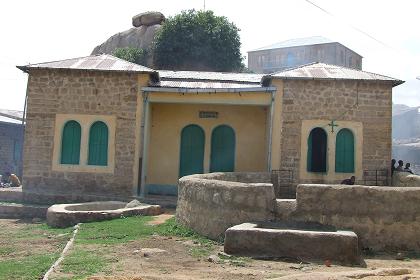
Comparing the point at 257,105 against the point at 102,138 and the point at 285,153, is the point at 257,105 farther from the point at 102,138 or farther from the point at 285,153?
the point at 102,138

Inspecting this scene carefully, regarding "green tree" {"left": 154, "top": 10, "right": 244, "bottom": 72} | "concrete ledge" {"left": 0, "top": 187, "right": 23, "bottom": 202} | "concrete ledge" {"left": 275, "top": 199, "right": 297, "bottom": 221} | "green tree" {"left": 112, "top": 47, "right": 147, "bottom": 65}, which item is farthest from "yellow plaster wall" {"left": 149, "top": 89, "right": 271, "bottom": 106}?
"green tree" {"left": 112, "top": 47, "right": 147, "bottom": 65}

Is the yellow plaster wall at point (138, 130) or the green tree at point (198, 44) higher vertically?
the green tree at point (198, 44)

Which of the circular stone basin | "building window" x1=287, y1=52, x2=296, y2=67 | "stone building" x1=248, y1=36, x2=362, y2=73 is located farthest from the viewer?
"building window" x1=287, y1=52, x2=296, y2=67

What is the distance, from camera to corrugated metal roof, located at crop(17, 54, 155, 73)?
47.3 feet

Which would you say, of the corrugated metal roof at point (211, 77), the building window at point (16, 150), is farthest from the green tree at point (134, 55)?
the corrugated metal roof at point (211, 77)

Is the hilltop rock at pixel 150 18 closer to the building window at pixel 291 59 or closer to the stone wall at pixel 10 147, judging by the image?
the stone wall at pixel 10 147

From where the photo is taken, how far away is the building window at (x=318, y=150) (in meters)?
14.5

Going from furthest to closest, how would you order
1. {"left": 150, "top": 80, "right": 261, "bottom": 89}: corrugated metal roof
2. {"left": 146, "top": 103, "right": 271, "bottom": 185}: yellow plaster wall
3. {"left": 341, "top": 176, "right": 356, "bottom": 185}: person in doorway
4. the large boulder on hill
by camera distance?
the large boulder on hill < {"left": 146, "top": 103, "right": 271, "bottom": 185}: yellow plaster wall < {"left": 150, "top": 80, "right": 261, "bottom": 89}: corrugated metal roof < {"left": 341, "top": 176, "right": 356, "bottom": 185}: person in doorway

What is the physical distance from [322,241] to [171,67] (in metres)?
24.1

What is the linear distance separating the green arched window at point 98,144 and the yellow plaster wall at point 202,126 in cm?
191

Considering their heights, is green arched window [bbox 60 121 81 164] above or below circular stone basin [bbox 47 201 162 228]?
above

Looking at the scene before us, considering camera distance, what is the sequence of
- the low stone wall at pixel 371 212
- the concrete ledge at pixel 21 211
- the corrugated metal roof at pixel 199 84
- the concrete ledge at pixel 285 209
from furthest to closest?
the corrugated metal roof at pixel 199 84
the concrete ledge at pixel 21 211
the concrete ledge at pixel 285 209
the low stone wall at pixel 371 212

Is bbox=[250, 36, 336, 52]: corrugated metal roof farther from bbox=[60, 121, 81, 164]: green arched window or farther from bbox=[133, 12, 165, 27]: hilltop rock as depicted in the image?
bbox=[60, 121, 81, 164]: green arched window

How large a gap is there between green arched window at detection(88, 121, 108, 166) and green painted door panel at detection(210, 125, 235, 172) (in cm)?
362
